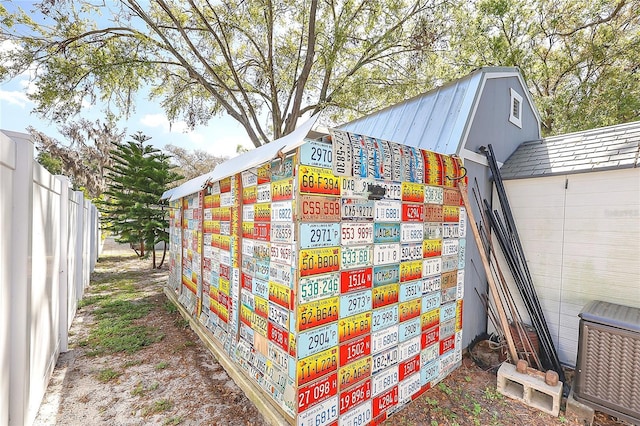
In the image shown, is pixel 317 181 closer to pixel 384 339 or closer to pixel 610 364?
pixel 384 339

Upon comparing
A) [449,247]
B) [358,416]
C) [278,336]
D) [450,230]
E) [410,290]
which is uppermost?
[450,230]

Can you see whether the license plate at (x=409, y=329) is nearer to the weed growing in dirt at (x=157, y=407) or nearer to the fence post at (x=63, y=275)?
the weed growing in dirt at (x=157, y=407)

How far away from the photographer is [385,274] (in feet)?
9.32

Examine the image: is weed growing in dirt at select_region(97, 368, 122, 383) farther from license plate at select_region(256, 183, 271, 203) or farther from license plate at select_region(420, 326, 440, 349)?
license plate at select_region(420, 326, 440, 349)

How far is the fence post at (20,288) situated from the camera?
6.86 feet

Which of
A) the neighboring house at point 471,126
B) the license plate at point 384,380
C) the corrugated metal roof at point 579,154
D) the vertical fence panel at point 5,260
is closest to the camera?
the vertical fence panel at point 5,260

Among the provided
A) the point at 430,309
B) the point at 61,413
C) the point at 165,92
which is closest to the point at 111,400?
the point at 61,413

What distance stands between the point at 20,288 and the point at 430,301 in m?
3.81

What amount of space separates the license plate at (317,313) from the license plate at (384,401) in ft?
3.46

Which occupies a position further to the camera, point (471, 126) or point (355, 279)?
point (471, 126)

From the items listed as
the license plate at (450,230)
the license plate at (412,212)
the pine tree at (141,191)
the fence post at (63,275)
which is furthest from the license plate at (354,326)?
the pine tree at (141,191)

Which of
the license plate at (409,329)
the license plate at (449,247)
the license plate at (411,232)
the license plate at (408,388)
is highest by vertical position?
the license plate at (411,232)

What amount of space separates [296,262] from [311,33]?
806 cm

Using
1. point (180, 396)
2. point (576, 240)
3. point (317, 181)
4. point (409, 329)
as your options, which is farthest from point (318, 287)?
point (576, 240)
